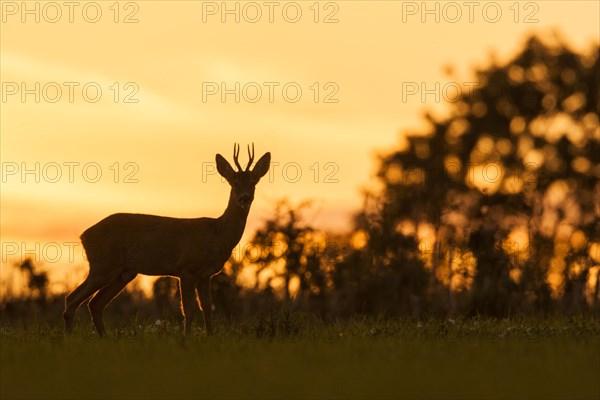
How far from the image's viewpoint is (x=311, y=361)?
13930mm

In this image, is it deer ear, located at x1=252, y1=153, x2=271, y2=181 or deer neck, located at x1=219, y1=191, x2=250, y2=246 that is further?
deer ear, located at x1=252, y1=153, x2=271, y2=181

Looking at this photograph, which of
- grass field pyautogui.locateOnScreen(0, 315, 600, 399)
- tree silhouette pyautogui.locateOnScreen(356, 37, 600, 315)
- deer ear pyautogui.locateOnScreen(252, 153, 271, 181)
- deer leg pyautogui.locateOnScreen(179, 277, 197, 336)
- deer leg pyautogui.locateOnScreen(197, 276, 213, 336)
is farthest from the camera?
tree silhouette pyautogui.locateOnScreen(356, 37, 600, 315)

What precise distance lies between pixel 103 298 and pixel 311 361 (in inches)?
278

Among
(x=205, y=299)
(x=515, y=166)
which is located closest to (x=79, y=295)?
(x=205, y=299)

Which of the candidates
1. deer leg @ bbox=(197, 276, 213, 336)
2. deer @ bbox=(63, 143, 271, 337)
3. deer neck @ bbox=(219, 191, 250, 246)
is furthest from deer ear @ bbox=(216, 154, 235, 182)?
deer leg @ bbox=(197, 276, 213, 336)

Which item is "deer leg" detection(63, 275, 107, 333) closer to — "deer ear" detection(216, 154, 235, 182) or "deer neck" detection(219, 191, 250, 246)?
"deer neck" detection(219, 191, 250, 246)

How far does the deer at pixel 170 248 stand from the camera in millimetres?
19812

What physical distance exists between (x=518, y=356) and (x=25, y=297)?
16556mm

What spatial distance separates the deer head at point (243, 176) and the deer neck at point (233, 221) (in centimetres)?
12

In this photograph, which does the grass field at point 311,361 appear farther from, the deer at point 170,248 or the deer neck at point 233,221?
the deer neck at point 233,221

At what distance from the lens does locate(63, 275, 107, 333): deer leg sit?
19609 millimetres

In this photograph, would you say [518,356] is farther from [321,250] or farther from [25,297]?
[321,250]

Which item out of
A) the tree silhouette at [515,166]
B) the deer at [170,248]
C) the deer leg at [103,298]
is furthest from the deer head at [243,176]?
the tree silhouette at [515,166]

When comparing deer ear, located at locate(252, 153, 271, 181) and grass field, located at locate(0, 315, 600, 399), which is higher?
deer ear, located at locate(252, 153, 271, 181)
